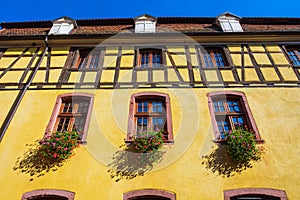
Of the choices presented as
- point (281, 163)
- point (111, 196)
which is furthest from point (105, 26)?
point (281, 163)

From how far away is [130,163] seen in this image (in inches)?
235

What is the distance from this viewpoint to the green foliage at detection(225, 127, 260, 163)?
586 centimetres

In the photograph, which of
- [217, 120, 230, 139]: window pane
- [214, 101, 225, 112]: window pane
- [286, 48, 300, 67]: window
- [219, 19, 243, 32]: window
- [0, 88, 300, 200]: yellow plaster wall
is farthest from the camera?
[219, 19, 243, 32]: window

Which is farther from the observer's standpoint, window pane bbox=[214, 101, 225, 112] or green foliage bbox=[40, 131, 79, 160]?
window pane bbox=[214, 101, 225, 112]

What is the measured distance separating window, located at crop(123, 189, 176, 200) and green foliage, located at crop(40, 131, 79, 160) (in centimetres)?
192

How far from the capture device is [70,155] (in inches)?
239

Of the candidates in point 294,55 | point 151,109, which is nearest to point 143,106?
point 151,109

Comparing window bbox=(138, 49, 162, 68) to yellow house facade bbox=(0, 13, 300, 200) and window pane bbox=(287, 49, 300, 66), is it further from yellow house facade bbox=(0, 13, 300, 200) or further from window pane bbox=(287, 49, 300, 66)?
window pane bbox=(287, 49, 300, 66)

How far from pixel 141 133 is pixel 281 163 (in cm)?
373

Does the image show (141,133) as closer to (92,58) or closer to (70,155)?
(70,155)

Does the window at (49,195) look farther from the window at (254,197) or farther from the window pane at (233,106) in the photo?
the window pane at (233,106)

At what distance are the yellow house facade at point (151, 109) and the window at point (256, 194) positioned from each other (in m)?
0.02

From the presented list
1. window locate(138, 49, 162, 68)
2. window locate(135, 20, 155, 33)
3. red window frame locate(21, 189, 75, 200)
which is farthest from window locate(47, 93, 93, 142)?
window locate(135, 20, 155, 33)

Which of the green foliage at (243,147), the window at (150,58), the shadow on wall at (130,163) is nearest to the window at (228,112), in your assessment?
the green foliage at (243,147)
